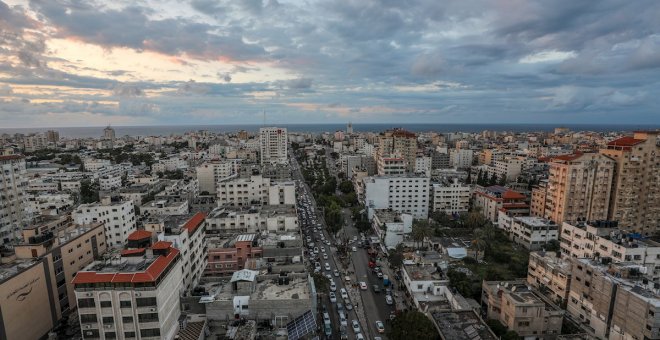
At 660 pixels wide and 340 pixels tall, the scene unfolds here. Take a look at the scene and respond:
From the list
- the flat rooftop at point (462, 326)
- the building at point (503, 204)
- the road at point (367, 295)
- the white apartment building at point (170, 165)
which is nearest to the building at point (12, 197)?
the road at point (367, 295)

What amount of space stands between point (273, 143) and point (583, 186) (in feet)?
309

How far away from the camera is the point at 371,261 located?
173 ft

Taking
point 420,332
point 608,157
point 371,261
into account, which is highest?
point 608,157

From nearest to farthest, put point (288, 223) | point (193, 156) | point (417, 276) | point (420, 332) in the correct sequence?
point (420, 332) < point (417, 276) < point (288, 223) < point (193, 156)

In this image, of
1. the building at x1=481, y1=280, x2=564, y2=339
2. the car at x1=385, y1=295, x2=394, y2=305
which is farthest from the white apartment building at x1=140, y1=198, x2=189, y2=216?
the building at x1=481, y1=280, x2=564, y2=339

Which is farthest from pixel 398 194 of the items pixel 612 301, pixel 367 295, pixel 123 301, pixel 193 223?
pixel 123 301

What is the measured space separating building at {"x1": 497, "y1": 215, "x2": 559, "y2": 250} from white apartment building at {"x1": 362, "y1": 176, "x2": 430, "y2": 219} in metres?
17.0

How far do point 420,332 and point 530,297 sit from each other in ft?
41.8

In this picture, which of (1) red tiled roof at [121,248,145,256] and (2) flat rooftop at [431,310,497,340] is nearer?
Answer: (1) red tiled roof at [121,248,145,256]

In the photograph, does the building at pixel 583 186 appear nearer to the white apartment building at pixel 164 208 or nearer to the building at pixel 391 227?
the building at pixel 391 227

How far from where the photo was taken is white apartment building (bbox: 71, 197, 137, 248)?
52156 mm

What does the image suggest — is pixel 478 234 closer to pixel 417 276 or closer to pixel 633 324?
pixel 417 276

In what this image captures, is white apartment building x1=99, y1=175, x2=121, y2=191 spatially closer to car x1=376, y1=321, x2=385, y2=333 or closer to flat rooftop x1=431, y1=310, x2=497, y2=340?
car x1=376, y1=321, x2=385, y2=333

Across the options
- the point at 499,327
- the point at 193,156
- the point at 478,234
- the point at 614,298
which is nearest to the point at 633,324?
the point at 614,298
